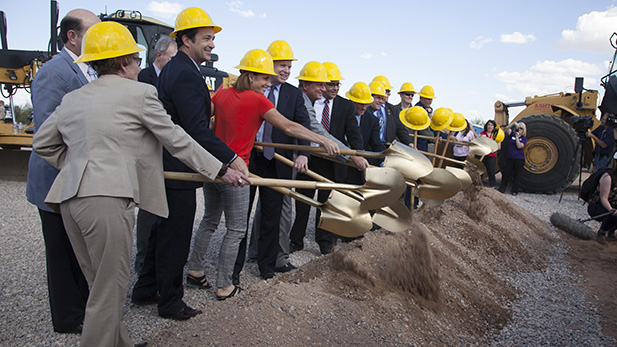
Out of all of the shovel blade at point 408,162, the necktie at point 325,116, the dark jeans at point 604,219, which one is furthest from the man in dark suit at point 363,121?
the dark jeans at point 604,219

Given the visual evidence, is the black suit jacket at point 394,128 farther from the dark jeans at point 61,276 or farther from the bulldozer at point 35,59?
the dark jeans at point 61,276

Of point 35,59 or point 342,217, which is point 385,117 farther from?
point 35,59

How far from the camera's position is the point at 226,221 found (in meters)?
3.46

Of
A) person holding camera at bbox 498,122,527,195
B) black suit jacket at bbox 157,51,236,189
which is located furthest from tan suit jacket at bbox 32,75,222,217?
person holding camera at bbox 498,122,527,195

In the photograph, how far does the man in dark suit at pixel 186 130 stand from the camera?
2855 millimetres

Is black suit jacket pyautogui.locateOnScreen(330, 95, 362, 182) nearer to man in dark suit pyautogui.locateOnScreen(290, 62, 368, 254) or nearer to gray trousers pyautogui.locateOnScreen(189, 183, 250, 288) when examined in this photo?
man in dark suit pyautogui.locateOnScreen(290, 62, 368, 254)

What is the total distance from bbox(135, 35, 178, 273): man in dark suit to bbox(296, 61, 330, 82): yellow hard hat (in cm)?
129

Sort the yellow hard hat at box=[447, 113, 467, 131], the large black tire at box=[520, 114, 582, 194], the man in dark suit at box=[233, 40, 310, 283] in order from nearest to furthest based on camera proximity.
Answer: the man in dark suit at box=[233, 40, 310, 283], the yellow hard hat at box=[447, 113, 467, 131], the large black tire at box=[520, 114, 582, 194]

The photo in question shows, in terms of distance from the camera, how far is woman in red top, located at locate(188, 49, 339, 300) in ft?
10.5

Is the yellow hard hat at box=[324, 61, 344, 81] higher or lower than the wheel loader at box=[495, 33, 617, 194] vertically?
higher

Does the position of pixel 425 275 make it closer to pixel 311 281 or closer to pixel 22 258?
pixel 311 281

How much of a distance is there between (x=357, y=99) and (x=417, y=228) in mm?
1611

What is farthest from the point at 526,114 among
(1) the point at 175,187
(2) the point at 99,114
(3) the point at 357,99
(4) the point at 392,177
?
(2) the point at 99,114

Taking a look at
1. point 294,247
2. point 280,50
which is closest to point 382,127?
point 294,247
